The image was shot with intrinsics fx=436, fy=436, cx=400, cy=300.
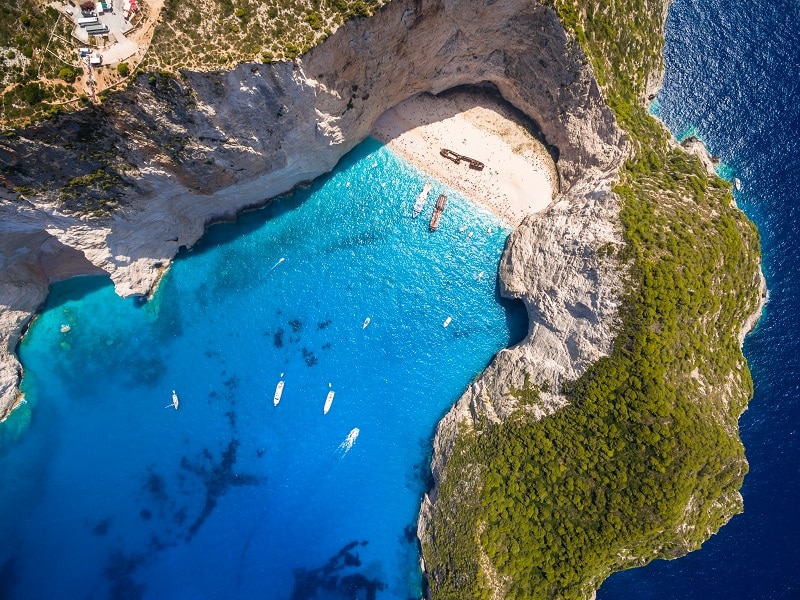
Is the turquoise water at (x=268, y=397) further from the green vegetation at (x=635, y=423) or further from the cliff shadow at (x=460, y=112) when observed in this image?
the green vegetation at (x=635, y=423)

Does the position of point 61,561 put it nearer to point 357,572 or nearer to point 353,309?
point 357,572

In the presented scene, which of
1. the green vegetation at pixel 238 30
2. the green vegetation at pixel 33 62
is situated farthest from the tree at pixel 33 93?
the green vegetation at pixel 238 30

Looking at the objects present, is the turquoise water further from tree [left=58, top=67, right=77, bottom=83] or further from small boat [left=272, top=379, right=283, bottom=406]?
tree [left=58, top=67, right=77, bottom=83]

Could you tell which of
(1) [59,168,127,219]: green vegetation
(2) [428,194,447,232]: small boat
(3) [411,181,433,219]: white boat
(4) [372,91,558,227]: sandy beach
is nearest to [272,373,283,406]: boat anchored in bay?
(1) [59,168,127,219]: green vegetation

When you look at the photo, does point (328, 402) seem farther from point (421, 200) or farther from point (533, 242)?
point (533, 242)

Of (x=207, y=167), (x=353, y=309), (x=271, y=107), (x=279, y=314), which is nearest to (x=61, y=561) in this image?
(x=279, y=314)

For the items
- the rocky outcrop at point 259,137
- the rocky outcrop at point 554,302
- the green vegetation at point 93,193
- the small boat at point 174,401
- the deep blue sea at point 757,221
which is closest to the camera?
the rocky outcrop at point 259,137
